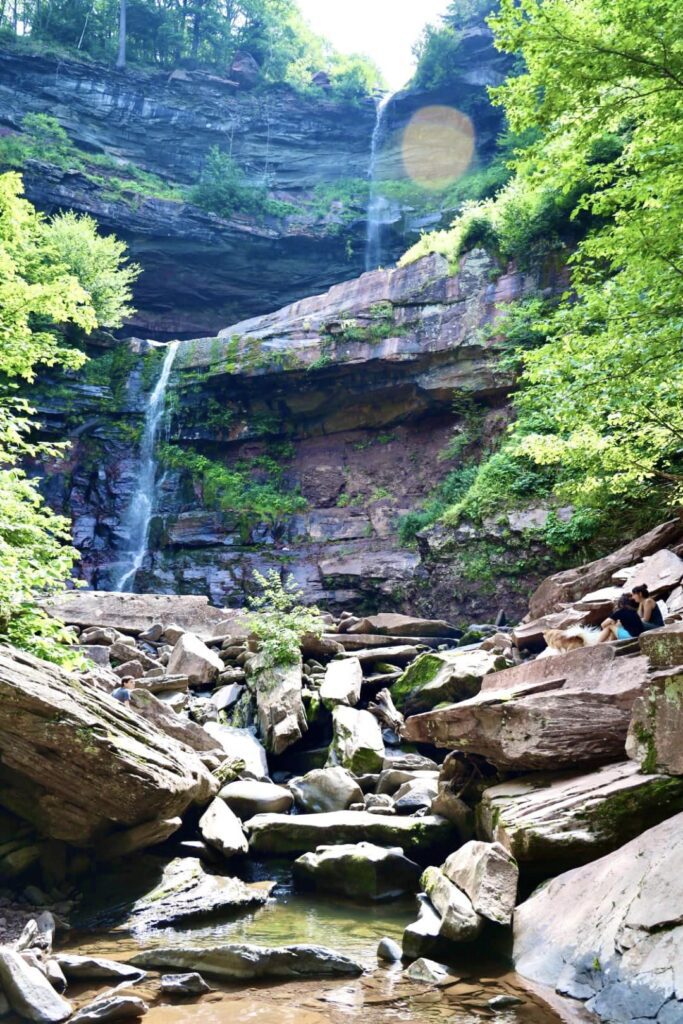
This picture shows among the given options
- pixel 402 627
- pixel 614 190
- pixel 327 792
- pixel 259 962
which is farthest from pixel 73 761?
pixel 402 627

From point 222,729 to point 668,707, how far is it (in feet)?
18.8

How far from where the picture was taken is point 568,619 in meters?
9.12

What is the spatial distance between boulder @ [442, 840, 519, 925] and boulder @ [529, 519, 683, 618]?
6.62 metres

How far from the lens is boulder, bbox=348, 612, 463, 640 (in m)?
13.7

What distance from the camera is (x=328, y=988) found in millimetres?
4031

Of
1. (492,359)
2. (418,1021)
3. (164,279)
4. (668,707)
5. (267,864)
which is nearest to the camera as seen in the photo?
(418,1021)

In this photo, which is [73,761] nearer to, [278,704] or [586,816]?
[586,816]

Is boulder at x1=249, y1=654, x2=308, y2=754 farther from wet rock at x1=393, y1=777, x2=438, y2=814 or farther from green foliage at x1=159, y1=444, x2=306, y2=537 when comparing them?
green foliage at x1=159, y1=444, x2=306, y2=537

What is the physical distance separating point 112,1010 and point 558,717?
354 centimetres

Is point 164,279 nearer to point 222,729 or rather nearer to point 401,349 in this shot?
point 401,349

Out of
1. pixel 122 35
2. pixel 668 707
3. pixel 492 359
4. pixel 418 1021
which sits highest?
pixel 122 35

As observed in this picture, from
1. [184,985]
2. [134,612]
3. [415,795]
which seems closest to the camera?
[184,985]

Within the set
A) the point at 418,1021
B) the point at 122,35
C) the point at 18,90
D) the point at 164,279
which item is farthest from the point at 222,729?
the point at 122,35

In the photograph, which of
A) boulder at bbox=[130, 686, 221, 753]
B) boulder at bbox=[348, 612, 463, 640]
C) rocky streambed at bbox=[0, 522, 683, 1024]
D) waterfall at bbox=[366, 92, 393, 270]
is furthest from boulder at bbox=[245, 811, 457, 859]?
A: waterfall at bbox=[366, 92, 393, 270]
